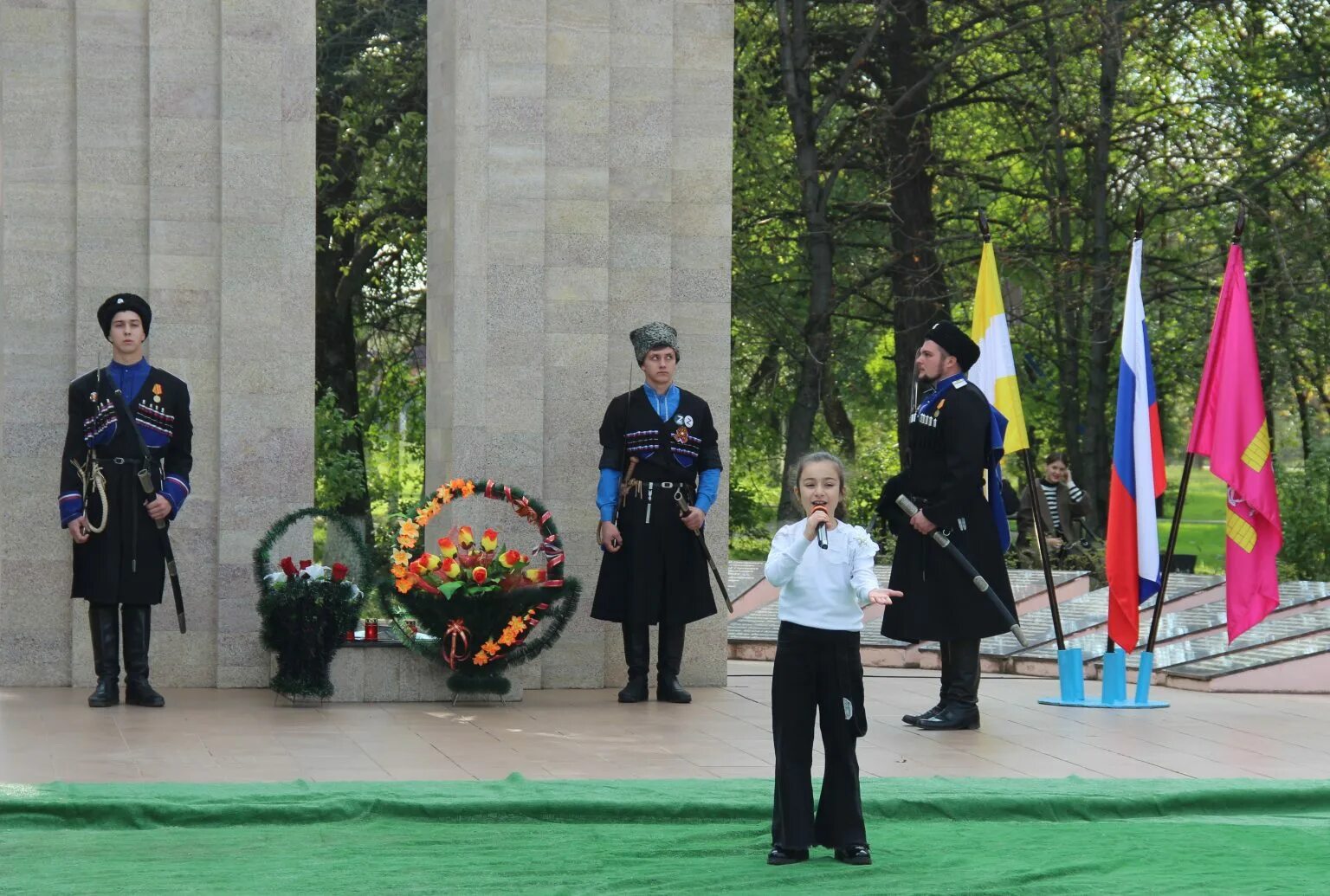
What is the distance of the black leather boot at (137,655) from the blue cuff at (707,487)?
2.92 m

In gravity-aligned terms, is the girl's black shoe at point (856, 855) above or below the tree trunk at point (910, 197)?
below

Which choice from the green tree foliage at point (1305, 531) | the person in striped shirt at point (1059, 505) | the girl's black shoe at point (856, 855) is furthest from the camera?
the person in striped shirt at point (1059, 505)

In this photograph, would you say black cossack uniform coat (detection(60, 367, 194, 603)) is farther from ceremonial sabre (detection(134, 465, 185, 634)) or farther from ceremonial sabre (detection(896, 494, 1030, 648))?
ceremonial sabre (detection(896, 494, 1030, 648))

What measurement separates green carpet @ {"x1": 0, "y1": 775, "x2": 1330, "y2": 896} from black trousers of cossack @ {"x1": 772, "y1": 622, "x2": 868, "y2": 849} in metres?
0.13

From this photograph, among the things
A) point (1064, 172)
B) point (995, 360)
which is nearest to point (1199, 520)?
point (1064, 172)

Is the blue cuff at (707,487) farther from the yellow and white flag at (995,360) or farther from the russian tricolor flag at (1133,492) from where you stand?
the russian tricolor flag at (1133,492)

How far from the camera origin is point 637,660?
10.3 m

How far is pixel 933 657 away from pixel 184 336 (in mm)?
5662

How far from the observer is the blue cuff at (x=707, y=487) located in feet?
34.0

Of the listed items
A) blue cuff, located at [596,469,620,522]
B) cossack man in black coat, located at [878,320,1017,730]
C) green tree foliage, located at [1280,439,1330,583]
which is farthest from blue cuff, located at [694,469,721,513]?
green tree foliage, located at [1280,439,1330,583]

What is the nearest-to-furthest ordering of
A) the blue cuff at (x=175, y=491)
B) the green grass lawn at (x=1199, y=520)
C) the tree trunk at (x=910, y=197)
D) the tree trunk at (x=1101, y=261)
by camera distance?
1. the blue cuff at (x=175, y=491)
2. the tree trunk at (x=1101, y=261)
3. the tree trunk at (x=910, y=197)
4. the green grass lawn at (x=1199, y=520)

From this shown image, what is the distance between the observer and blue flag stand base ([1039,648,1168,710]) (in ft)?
34.2

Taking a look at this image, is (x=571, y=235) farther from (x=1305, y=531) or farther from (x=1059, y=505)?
(x=1305, y=531)

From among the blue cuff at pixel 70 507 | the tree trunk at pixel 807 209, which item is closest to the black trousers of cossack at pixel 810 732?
the blue cuff at pixel 70 507
